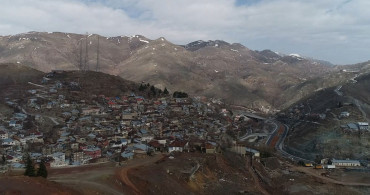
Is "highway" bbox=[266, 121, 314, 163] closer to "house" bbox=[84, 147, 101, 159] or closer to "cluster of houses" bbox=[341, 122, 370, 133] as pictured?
"cluster of houses" bbox=[341, 122, 370, 133]

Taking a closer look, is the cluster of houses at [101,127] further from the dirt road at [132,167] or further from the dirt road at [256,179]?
the dirt road at [256,179]

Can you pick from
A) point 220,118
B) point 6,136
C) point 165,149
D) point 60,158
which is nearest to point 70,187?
point 60,158

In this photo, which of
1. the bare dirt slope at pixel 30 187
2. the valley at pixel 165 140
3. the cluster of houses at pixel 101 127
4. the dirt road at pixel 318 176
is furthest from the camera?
the dirt road at pixel 318 176

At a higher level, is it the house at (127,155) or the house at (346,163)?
the house at (127,155)

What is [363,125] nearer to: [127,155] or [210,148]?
[210,148]

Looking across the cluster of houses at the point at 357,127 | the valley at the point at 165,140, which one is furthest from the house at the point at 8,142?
the cluster of houses at the point at 357,127

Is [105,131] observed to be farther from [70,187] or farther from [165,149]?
[70,187]

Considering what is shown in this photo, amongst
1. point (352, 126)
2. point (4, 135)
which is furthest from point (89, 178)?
point (352, 126)
